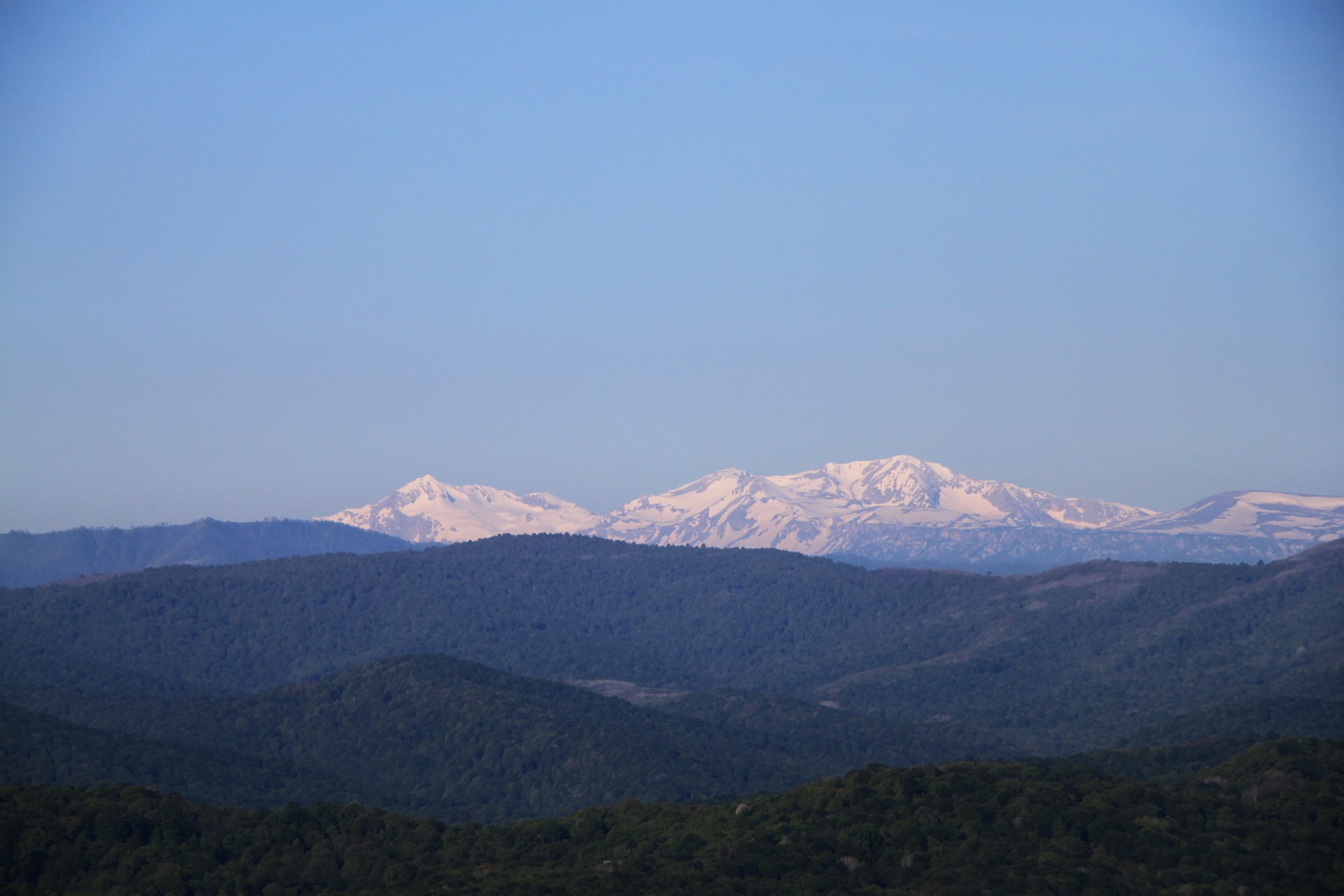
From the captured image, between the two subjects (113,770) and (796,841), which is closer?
(796,841)

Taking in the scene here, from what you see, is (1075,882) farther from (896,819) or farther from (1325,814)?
(1325,814)

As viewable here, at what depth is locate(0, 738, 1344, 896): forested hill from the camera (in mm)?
105500

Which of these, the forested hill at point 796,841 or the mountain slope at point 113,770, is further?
the mountain slope at point 113,770

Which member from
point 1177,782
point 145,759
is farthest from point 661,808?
point 145,759

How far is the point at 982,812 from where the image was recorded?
11575cm

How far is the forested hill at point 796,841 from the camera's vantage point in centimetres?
10550

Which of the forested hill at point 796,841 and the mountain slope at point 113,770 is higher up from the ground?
the forested hill at point 796,841

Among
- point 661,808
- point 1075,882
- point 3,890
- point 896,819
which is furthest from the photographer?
point 661,808

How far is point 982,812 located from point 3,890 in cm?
7680

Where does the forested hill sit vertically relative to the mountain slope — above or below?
above

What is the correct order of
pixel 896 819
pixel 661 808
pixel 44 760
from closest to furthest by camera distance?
pixel 896 819 < pixel 661 808 < pixel 44 760

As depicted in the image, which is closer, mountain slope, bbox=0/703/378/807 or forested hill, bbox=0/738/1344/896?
forested hill, bbox=0/738/1344/896

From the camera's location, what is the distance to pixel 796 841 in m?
114

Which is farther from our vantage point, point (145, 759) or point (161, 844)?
point (145, 759)
